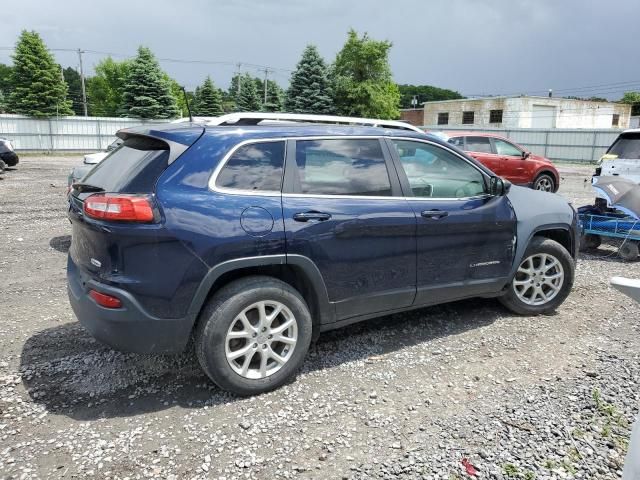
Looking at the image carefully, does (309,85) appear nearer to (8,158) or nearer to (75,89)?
(8,158)

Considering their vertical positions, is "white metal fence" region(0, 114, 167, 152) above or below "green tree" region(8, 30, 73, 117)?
below

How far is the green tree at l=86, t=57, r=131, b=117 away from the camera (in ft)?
193

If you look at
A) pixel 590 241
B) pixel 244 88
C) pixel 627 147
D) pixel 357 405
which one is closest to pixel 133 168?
pixel 357 405

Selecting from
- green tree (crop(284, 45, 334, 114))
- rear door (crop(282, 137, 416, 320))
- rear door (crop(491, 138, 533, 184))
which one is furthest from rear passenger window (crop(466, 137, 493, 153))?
green tree (crop(284, 45, 334, 114))

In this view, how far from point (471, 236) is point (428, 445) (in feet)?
6.21

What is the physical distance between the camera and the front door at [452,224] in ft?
12.8

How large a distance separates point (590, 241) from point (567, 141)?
28497 millimetres

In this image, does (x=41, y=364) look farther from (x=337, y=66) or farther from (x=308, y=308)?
(x=337, y=66)

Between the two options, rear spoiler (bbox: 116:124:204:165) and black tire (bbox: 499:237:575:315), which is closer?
rear spoiler (bbox: 116:124:204:165)

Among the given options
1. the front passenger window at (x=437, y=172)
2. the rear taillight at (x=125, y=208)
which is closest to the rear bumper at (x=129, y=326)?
the rear taillight at (x=125, y=208)

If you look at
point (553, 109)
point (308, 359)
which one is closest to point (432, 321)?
point (308, 359)

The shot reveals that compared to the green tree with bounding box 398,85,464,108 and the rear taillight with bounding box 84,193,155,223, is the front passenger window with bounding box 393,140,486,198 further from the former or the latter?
the green tree with bounding box 398,85,464,108

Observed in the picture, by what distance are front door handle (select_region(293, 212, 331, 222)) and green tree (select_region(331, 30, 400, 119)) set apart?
120 ft

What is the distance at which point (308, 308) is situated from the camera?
3510 millimetres
